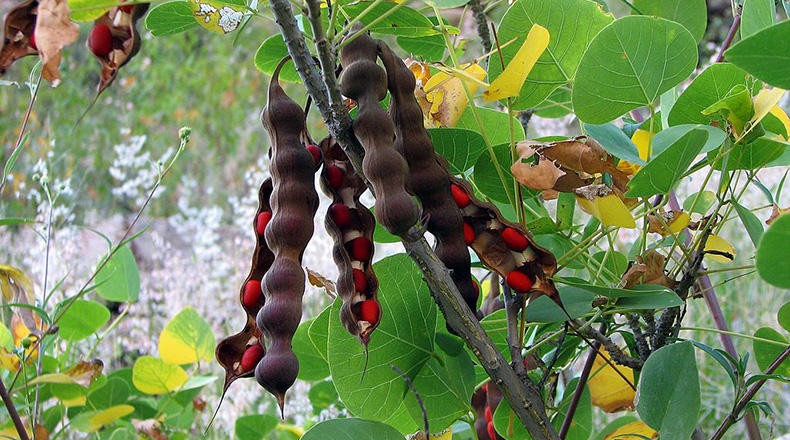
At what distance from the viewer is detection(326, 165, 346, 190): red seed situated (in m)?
0.45

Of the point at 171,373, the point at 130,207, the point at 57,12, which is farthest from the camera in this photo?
the point at 130,207

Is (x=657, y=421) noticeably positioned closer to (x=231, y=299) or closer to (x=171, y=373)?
(x=171, y=373)

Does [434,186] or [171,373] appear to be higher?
[434,186]

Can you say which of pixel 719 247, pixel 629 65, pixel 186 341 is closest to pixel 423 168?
pixel 629 65

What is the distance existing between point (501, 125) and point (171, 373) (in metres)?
0.52

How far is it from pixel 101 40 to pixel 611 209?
286 millimetres

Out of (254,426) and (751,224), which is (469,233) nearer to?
(751,224)

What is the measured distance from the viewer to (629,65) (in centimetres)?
46

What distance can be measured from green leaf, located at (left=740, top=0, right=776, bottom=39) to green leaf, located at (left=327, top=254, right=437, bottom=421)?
0.81 feet

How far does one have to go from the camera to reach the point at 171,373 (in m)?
0.91

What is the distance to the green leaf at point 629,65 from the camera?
45 cm

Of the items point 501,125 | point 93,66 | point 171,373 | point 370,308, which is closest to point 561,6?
point 501,125

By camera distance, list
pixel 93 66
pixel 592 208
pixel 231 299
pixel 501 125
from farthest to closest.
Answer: pixel 93 66 < pixel 231 299 < pixel 501 125 < pixel 592 208

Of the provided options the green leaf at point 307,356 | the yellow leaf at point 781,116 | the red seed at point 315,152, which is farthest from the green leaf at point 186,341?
the yellow leaf at point 781,116
